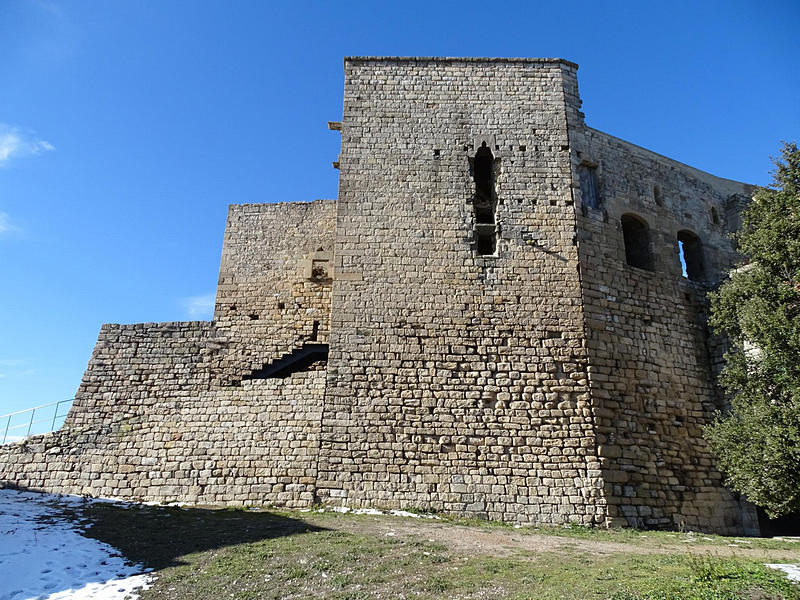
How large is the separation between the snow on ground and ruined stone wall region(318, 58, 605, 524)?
3820 mm

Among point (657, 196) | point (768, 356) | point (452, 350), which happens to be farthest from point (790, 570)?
point (657, 196)

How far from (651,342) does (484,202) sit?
463cm

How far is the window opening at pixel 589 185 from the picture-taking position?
12522 mm

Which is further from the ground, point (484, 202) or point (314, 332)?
point (484, 202)

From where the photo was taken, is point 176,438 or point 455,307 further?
point 455,307

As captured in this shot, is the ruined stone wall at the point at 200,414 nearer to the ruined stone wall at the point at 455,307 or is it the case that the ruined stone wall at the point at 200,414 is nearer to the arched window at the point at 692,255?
the ruined stone wall at the point at 455,307

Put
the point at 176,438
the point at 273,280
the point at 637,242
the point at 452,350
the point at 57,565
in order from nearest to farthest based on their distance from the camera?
the point at 57,565 < the point at 452,350 < the point at 176,438 < the point at 637,242 < the point at 273,280

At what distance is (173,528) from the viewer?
8.16 meters

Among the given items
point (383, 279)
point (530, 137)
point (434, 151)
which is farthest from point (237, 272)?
point (530, 137)

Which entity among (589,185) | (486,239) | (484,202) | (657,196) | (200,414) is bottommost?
(200,414)

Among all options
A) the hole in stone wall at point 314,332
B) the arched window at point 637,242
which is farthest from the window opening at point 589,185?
the hole in stone wall at point 314,332

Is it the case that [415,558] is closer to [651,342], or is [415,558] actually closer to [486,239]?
[486,239]

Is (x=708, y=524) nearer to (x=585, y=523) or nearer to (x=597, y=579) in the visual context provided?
(x=585, y=523)

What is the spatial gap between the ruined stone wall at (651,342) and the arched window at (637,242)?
0.13m
